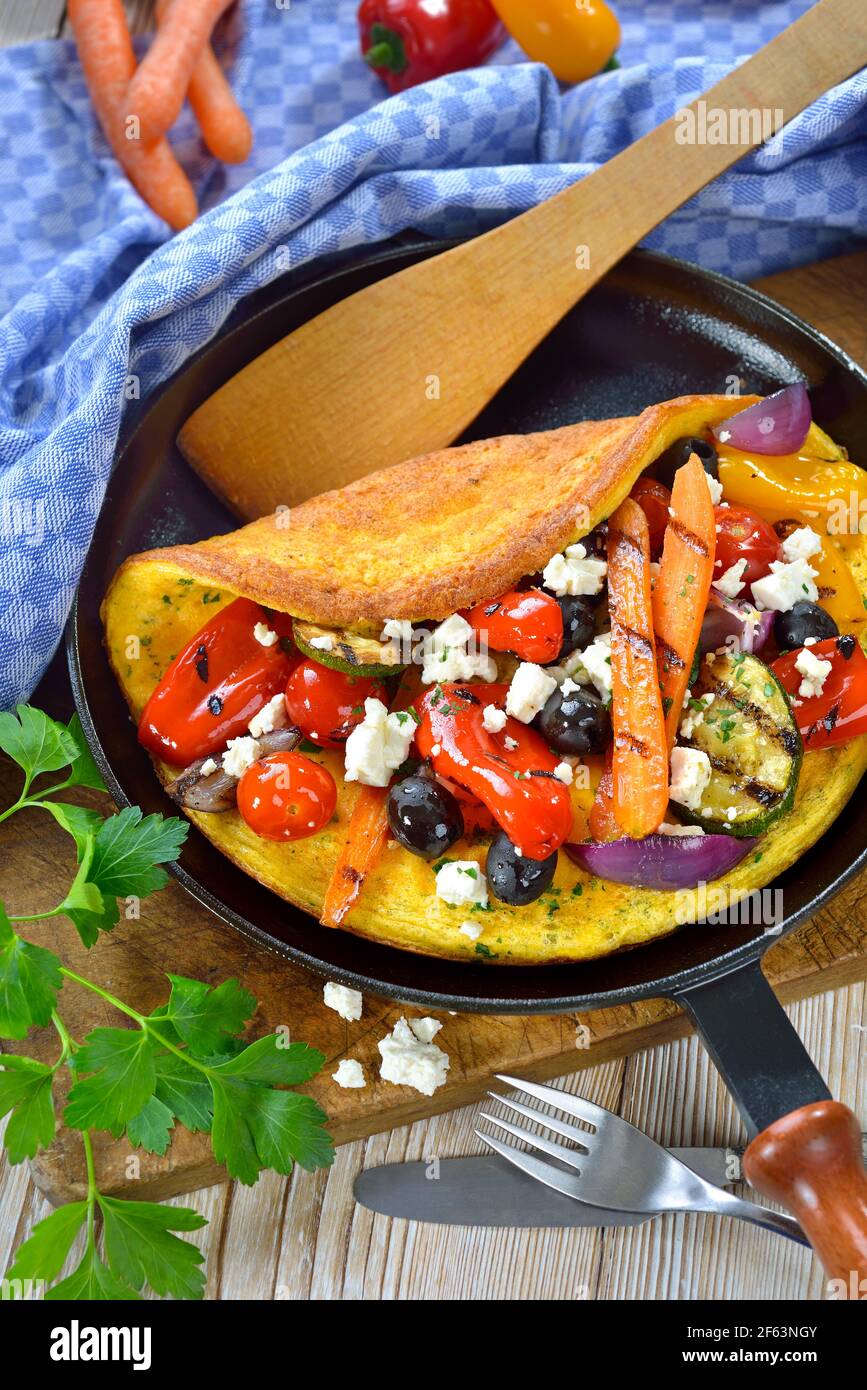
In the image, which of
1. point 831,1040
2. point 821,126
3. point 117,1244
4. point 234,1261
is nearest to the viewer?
point 117,1244

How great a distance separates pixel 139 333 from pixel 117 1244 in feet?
9.70

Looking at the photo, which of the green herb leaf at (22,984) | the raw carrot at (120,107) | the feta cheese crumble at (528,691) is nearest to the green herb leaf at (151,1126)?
the green herb leaf at (22,984)

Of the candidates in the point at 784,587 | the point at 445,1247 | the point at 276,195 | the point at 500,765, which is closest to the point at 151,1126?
the point at 445,1247

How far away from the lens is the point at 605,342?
445cm

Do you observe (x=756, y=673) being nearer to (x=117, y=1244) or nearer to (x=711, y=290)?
(x=711, y=290)

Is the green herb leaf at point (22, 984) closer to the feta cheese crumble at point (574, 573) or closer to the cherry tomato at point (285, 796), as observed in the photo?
the cherry tomato at point (285, 796)

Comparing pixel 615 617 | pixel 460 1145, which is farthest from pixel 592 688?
pixel 460 1145

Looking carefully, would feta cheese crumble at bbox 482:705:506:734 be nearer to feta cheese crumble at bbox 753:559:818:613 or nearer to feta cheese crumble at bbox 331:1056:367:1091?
feta cheese crumble at bbox 753:559:818:613

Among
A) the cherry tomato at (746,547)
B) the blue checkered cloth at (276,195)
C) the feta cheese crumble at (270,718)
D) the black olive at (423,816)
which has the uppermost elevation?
the blue checkered cloth at (276,195)

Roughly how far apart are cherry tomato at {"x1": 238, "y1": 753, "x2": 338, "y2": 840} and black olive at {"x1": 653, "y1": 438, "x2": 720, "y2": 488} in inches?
56.8

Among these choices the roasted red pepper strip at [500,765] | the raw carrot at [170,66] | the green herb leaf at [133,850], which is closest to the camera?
the roasted red pepper strip at [500,765]

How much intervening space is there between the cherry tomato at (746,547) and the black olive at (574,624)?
1.45 feet

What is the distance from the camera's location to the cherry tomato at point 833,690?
3.40 metres

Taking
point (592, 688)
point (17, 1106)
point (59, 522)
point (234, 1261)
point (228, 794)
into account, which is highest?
point (59, 522)
